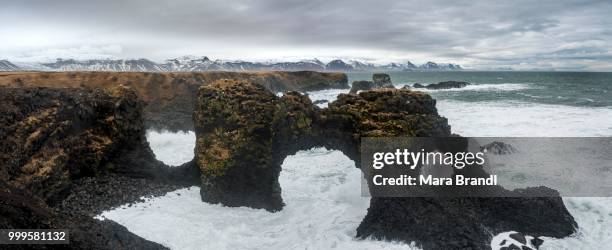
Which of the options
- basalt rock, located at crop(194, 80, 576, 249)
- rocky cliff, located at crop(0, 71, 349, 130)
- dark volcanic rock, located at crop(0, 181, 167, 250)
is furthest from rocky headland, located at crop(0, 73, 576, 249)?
rocky cliff, located at crop(0, 71, 349, 130)

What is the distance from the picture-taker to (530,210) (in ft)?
56.8

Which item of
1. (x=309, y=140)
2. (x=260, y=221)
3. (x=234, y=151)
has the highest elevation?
(x=309, y=140)

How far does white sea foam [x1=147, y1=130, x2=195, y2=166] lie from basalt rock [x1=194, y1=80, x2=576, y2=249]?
953 centimetres

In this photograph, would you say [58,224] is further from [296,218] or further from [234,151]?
[296,218]

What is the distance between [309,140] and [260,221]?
4.66 meters

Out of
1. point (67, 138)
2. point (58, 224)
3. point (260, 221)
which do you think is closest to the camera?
point (58, 224)

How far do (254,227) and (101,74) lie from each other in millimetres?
45686

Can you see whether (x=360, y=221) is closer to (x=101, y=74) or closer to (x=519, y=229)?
(x=519, y=229)

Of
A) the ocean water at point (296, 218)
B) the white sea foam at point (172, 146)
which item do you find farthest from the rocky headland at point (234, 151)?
the white sea foam at point (172, 146)

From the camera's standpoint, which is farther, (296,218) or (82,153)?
(82,153)

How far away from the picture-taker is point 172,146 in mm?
34656

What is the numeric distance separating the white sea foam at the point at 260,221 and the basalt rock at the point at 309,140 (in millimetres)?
844

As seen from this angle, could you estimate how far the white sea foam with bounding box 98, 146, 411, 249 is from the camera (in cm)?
1611

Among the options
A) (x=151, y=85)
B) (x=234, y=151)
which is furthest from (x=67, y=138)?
(x=151, y=85)
